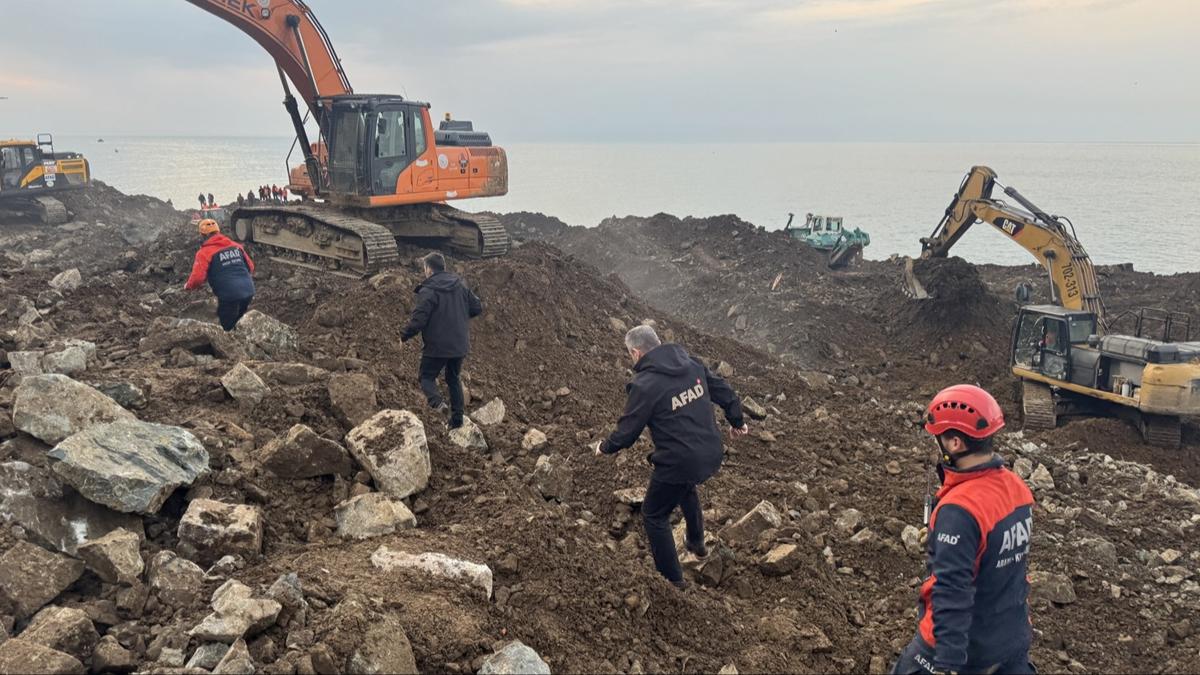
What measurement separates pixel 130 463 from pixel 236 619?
1.75 m

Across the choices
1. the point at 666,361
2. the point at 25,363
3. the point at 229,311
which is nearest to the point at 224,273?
the point at 229,311

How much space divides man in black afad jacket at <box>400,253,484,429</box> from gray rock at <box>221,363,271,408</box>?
127 cm

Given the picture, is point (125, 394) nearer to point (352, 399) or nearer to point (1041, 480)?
point (352, 399)

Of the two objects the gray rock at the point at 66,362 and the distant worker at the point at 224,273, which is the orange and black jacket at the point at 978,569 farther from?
the distant worker at the point at 224,273

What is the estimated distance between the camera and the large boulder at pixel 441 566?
4.56 metres

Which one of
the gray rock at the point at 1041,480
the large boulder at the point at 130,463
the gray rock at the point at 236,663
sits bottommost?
the gray rock at the point at 1041,480

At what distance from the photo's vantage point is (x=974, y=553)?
329 cm

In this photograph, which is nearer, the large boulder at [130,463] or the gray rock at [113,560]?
the gray rock at [113,560]

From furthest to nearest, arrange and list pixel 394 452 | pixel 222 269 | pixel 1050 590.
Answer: pixel 222 269, pixel 1050 590, pixel 394 452

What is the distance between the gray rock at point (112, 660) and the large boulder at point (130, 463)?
4.18 ft

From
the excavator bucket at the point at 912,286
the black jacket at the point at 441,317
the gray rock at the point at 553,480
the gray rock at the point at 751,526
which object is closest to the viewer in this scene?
the gray rock at the point at 751,526

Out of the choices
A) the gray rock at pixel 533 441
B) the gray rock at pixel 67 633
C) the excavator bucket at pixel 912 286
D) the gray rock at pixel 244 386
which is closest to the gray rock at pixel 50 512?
the gray rock at pixel 67 633

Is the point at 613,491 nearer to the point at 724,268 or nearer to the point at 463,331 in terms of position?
the point at 463,331

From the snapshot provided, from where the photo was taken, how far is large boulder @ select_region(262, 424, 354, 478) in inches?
224
